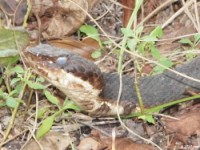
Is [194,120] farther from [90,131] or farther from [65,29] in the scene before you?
[65,29]

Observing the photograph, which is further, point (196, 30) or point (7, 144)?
point (196, 30)

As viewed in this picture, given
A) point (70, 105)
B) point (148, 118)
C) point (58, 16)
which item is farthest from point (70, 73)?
point (58, 16)

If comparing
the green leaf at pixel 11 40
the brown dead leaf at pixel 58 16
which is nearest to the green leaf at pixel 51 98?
the green leaf at pixel 11 40

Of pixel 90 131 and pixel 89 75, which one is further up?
pixel 89 75

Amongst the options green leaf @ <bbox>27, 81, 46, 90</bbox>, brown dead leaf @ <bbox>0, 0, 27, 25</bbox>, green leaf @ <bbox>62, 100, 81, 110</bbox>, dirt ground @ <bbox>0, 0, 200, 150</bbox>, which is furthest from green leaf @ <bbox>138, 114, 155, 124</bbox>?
brown dead leaf @ <bbox>0, 0, 27, 25</bbox>

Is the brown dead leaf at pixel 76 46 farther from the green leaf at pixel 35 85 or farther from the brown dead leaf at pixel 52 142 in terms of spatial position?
the brown dead leaf at pixel 52 142

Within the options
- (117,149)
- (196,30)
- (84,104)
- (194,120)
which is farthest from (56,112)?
(196,30)

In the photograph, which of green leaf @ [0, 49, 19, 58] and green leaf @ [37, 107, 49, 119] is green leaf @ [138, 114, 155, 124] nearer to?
green leaf @ [37, 107, 49, 119]
